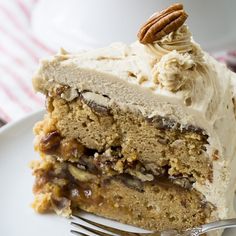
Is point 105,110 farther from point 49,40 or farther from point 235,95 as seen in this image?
point 49,40

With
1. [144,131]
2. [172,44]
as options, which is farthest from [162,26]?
[144,131]

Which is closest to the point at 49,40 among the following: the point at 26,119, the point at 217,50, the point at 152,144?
the point at 26,119

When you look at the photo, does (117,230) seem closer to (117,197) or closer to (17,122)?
(117,197)

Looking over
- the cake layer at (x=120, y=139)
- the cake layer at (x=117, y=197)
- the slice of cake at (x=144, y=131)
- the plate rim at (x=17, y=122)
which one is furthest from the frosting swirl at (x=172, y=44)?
the plate rim at (x=17, y=122)

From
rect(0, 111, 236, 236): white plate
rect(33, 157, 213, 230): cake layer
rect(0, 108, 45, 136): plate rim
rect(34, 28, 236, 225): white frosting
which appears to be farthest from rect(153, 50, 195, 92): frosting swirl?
rect(0, 108, 45, 136): plate rim

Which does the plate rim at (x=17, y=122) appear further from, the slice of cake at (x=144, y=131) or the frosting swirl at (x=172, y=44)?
the frosting swirl at (x=172, y=44)

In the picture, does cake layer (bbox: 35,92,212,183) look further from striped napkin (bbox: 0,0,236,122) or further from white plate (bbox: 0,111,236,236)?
striped napkin (bbox: 0,0,236,122)
